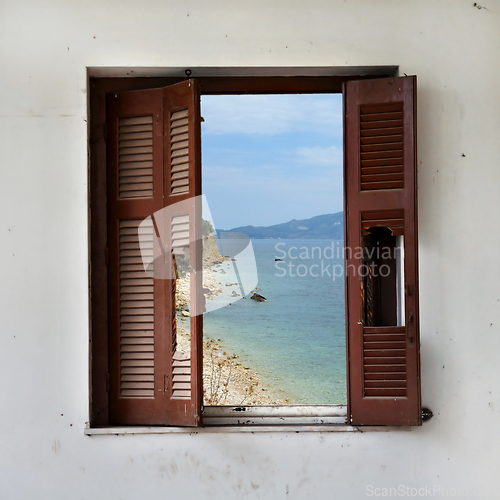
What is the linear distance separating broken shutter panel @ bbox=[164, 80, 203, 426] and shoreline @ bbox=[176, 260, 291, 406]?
3.85 metres

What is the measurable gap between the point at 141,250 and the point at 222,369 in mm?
5982

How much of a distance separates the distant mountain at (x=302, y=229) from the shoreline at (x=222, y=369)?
3.29 metres

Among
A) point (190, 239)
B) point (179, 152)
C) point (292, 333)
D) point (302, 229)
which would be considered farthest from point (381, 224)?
point (302, 229)

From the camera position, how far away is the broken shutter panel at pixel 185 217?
147 cm

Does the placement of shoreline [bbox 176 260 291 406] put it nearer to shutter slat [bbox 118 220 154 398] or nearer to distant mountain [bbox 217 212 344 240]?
distant mountain [bbox 217 212 344 240]

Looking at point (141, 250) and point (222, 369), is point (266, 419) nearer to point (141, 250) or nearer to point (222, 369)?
point (141, 250)

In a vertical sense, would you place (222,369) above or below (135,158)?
below

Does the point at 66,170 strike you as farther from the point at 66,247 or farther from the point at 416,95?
the point at 416,95

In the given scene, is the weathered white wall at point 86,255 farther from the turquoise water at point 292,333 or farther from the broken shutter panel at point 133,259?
the turquoise water at point 292,333

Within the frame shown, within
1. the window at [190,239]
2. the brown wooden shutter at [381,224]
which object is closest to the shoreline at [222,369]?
the window at [190,239]

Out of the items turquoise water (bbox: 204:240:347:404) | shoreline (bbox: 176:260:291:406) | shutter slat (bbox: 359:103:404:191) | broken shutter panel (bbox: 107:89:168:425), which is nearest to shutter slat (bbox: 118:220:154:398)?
broken shutter panel (bbox: 107:89:168:425)

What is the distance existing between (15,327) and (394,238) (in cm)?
166

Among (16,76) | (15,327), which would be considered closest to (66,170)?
(16,76)

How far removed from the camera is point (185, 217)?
1.51 metres
